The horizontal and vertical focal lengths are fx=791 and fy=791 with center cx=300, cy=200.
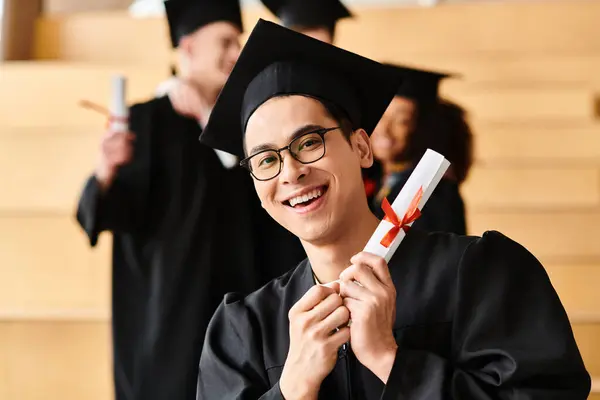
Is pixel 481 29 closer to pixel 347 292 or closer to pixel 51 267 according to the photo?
pixel 51 267

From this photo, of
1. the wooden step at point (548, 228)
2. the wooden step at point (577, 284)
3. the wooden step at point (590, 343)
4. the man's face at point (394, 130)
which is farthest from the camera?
the wooden step at point (548, 228)

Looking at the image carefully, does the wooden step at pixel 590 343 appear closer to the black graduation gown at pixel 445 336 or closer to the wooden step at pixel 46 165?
the black graduation gown at pixel 445 336

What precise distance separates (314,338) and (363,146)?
32 centimetres

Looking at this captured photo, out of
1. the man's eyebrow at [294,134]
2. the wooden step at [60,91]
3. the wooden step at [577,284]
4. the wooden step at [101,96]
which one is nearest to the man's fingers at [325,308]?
the man's eyebrow at [294,134]

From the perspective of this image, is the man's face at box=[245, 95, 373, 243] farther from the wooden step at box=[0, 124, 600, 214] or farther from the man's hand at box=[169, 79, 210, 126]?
the wooden step at box=[0, 124, 600, 214]

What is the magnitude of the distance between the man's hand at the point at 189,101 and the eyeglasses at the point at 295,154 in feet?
3.05

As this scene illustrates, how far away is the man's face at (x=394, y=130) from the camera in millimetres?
2250

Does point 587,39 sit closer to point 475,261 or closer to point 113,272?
point 113,272

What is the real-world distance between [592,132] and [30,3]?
2.90m

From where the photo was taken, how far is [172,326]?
2.03 meters

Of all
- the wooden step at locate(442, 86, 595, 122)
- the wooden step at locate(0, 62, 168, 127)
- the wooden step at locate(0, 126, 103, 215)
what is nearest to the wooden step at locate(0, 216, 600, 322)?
the wooden step at locate(0, 126, 103, 215)

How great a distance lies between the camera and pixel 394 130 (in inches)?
89.7

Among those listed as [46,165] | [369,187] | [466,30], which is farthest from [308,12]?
[466,30]

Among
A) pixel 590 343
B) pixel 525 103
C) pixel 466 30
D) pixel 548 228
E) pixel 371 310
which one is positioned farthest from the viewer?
pixel 466 30
